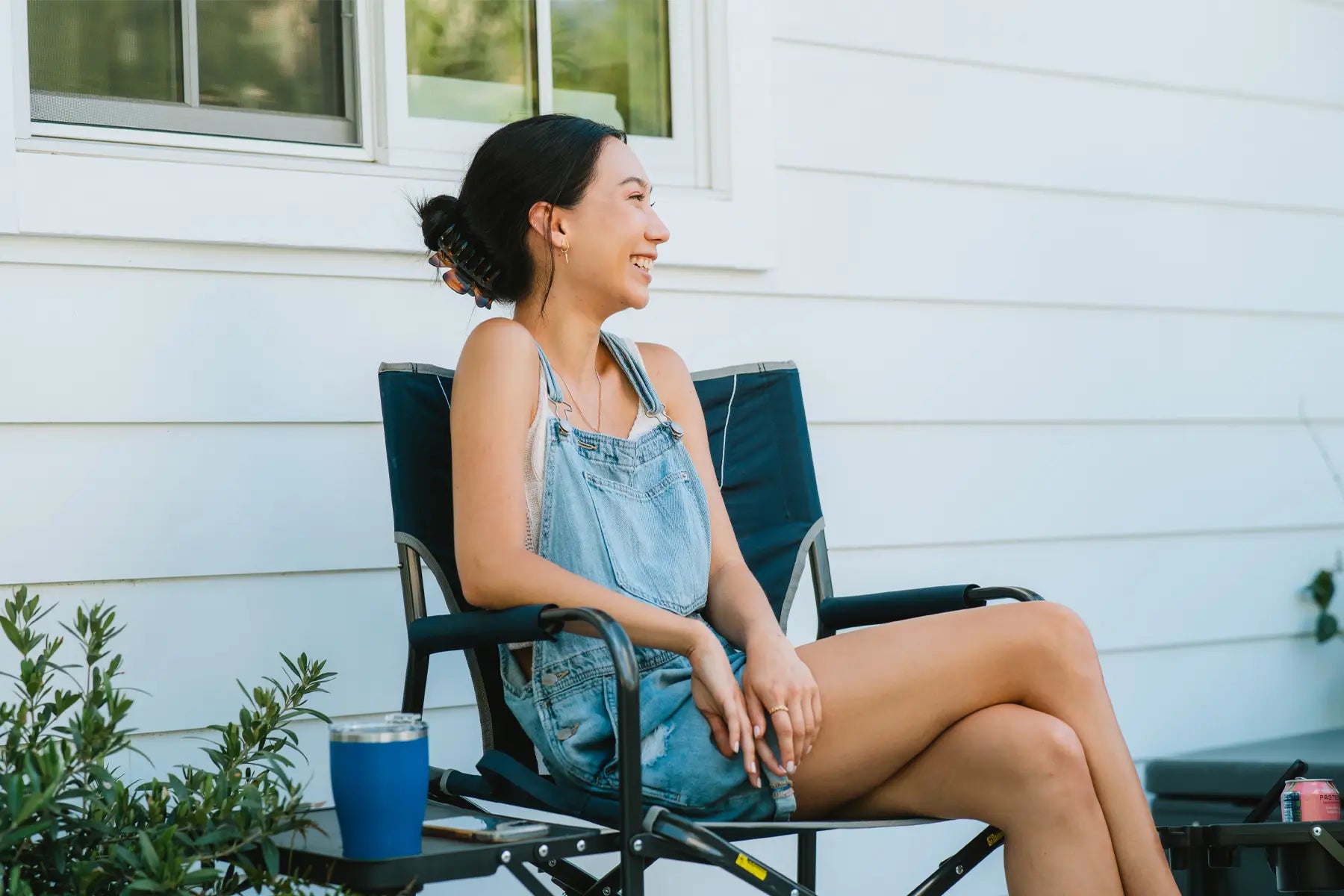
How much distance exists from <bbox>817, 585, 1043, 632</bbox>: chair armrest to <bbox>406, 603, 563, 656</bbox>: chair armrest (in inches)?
24.8

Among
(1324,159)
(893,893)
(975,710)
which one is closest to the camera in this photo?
(975,710)

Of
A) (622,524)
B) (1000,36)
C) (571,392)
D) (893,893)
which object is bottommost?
(893,893)

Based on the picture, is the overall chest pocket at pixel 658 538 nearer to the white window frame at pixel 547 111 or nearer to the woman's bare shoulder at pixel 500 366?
the woman's bare shoulder at pixel 500 366

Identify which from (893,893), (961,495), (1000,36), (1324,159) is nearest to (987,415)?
(961,495)

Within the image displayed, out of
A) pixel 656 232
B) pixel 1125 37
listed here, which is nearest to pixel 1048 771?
pixel 656 232

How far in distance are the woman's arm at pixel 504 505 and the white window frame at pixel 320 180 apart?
0.49 m

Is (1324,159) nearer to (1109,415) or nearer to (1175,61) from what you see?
(1175,61)

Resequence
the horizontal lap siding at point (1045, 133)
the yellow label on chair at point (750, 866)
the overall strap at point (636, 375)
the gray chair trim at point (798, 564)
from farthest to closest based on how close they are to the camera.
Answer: the horizontal lap siding at point (1045, 133) → the gray chair trim at point (798, 564) → the overall strap at point (636, 375) → the yellow label on chair at point (750, 866)

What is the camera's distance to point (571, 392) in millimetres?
2176

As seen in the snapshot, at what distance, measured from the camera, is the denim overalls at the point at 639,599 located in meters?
1.83

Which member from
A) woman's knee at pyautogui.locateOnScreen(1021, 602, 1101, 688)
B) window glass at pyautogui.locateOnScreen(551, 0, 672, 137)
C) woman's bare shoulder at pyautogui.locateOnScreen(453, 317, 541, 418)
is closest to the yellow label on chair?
woman's knee at pyautogui.locateOnScreen(1021, 602, 1101, 688)

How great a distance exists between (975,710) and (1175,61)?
206cm

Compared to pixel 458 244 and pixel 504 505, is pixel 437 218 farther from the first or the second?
pixel 504 505

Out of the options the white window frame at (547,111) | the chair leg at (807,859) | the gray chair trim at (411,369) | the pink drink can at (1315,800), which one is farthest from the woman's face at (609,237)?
the pink drink can at (1315,800)
